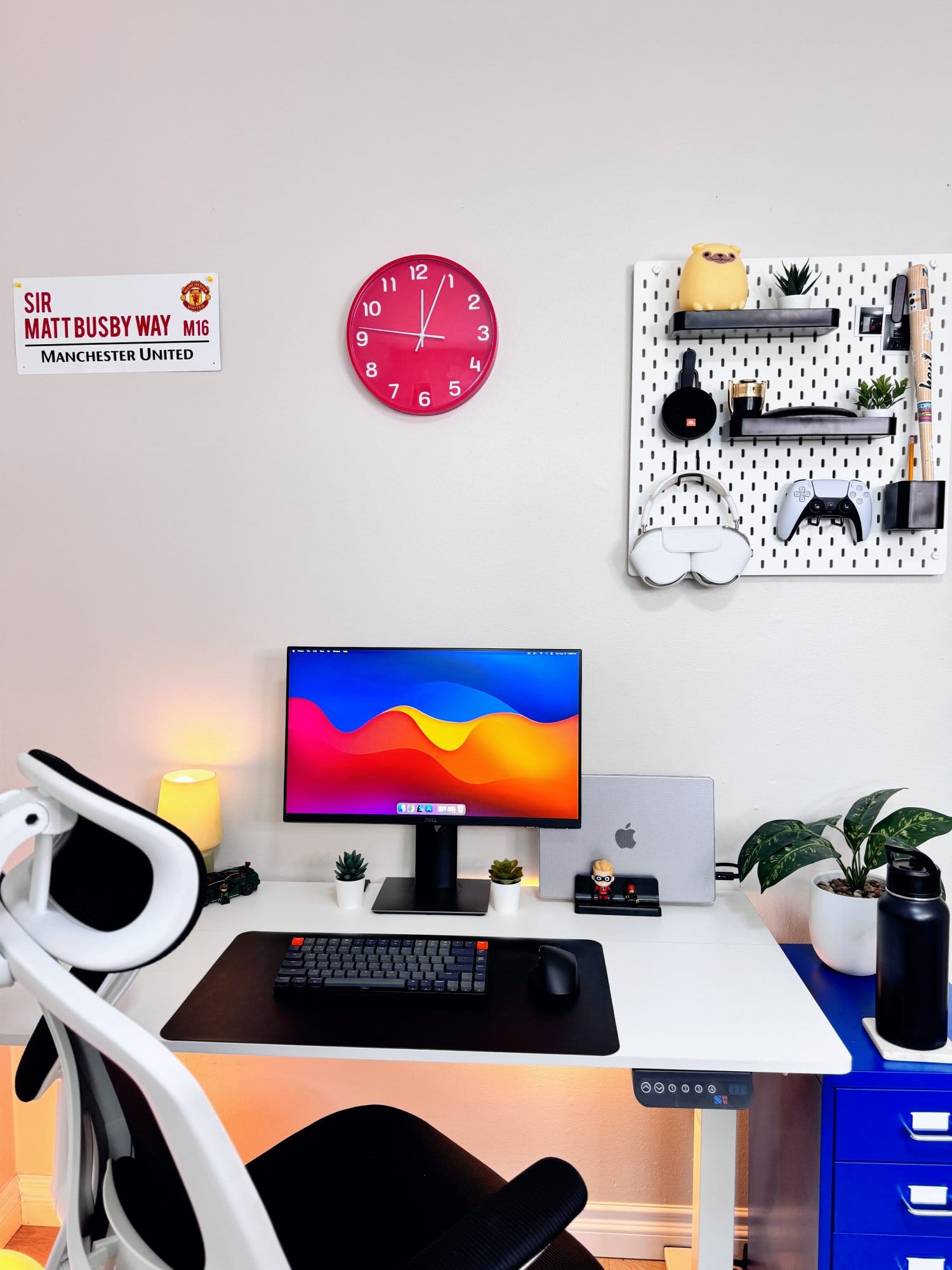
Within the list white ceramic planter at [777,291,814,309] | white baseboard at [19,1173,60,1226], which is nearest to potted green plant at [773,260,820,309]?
white ceramic planter at [777,291,814,309]

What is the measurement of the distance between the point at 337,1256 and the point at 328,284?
167cm

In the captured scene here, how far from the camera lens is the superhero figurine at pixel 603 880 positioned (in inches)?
64.2

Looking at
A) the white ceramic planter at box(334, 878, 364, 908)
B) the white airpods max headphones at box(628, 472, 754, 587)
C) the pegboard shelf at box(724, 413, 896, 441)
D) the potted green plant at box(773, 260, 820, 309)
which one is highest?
the potted green plant at box(773, 260, 820, 309)

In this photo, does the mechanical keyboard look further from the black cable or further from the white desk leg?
the black cable

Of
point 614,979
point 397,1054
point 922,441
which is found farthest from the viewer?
point 922,441

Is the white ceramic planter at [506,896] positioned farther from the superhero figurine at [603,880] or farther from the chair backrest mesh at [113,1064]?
the chair backrest mesh at [113,1064]

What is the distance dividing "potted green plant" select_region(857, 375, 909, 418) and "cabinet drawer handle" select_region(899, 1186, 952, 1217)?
131 centimetres

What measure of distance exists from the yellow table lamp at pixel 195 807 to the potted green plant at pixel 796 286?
1.50 metres

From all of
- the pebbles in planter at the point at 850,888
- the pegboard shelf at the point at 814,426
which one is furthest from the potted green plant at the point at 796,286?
the pebbles in planter at the point at 850,888

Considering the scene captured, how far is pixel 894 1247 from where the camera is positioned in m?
1.26

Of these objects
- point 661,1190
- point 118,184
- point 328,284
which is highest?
point 118,184

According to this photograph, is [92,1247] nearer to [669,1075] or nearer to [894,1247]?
[669,1075]

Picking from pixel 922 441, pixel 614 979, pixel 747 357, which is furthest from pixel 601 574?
pixel 614 979

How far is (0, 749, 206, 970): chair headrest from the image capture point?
2.38 feet
